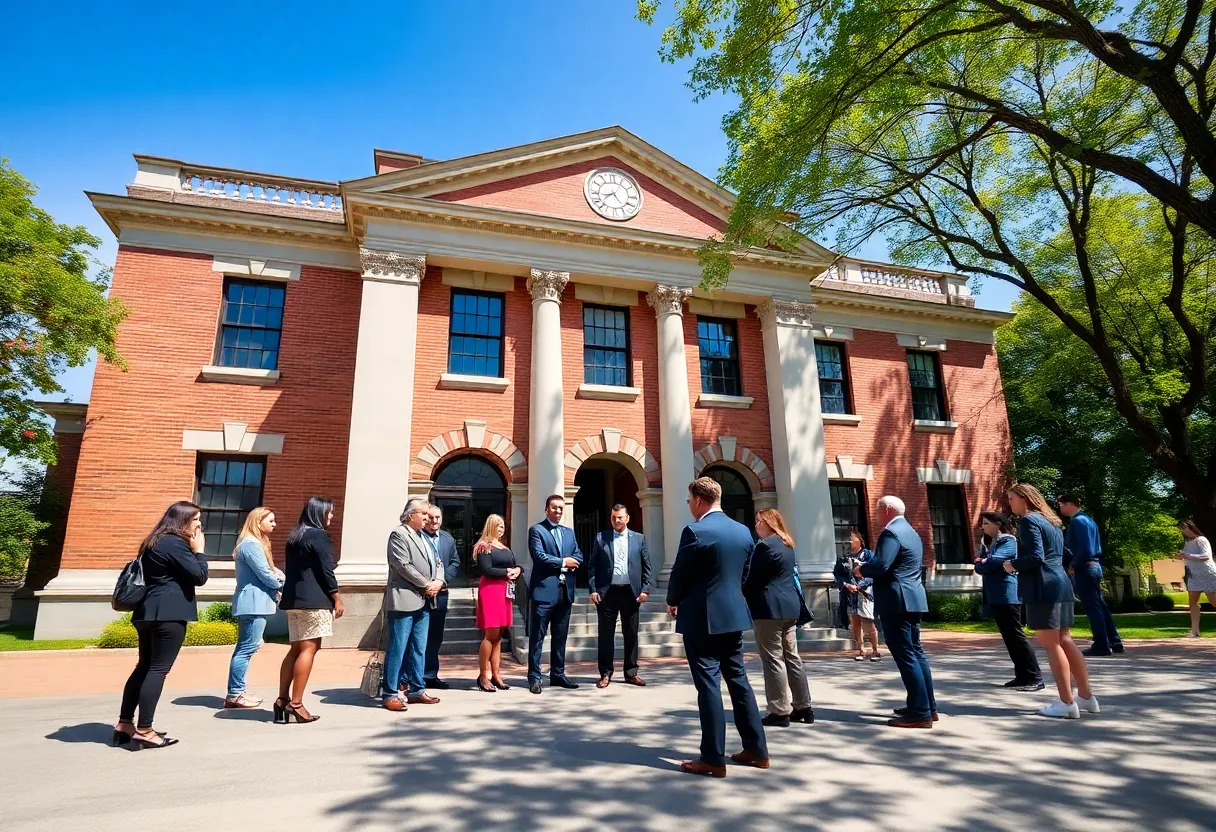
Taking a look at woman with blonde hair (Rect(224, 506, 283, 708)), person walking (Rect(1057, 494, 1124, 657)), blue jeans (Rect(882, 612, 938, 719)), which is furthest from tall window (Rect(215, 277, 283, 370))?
person walking (Rect(1057, 494, 1124, 657))

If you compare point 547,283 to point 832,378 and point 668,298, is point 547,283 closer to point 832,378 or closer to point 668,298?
point 668,298

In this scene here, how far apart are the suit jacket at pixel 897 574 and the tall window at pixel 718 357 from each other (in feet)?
35.2

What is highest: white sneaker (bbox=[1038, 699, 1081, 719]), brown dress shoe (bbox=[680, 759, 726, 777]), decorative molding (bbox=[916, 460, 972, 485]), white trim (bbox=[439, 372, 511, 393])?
white trim (bbox=[439, 372, 511, 393])

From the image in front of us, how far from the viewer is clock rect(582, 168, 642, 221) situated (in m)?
15.6

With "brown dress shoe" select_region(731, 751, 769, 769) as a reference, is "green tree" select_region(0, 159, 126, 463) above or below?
above

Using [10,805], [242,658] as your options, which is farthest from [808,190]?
[10,805]

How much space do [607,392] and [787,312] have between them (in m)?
5.31

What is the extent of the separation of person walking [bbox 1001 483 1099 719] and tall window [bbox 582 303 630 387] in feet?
34.2

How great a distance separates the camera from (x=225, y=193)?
14.5 m

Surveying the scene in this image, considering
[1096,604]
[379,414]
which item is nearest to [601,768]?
[1096,604]

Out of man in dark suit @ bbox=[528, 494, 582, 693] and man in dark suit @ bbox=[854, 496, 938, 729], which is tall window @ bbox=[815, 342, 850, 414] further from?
man in dark suit @ bbox=[854, 496, 938, 729]

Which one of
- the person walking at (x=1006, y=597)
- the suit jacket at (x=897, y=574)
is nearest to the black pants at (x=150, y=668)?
the suit jacket at (x=897, y=574)

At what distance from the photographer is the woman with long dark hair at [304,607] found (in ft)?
18.2

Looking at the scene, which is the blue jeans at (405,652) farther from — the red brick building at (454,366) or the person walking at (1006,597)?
the person walking at (1006,597)
